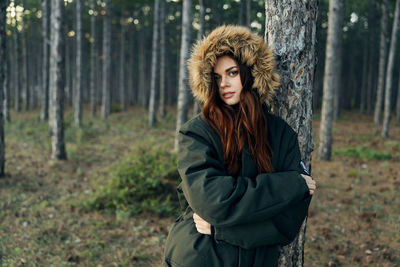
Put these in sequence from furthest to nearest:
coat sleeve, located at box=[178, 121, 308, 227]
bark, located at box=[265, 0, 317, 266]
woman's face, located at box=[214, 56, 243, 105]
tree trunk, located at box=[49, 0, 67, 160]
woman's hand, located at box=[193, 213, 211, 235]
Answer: tree trunk, located at box=[49, 0, 67, 160], bark, located at box=[265, 0, 317, 266], woman's face, located at box=[214, 56, 243, 105], woman's hand, located at box=[193, 213, 211, 235], coat sleeve, located at box=[178, 121, 308, 227]

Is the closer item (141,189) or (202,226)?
(202,226)

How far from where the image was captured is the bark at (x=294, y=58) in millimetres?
2814

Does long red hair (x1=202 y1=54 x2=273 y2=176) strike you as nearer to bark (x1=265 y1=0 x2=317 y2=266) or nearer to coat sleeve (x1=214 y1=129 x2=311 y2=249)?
coat sleeve (x1=214 y1=129 x2=311 y2=249)

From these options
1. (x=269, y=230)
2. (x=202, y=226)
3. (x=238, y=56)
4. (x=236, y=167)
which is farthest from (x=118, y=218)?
(x=238, y=56)

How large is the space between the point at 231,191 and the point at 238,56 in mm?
1053

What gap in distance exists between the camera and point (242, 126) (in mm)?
2381

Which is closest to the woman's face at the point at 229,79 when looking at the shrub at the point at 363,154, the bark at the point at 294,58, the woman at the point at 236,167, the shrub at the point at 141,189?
the woman at the point at 236,167

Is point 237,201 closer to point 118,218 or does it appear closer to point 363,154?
point 118,218

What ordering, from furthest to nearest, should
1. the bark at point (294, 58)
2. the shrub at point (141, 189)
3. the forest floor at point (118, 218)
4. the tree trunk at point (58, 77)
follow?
the tree trunk at point (58, 77), the shrub at point (141, 189), the forest floor at point (118, 218), the bark at point (294, 58)

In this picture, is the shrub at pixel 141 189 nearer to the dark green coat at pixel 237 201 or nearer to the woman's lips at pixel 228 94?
the dark green coat at pixel 237 201

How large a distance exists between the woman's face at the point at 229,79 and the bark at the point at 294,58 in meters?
0.65

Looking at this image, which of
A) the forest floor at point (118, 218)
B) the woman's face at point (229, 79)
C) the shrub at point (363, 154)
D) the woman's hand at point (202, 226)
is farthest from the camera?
the shrub at point (363, 154)

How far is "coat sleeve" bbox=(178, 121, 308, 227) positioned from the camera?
6.89 feet

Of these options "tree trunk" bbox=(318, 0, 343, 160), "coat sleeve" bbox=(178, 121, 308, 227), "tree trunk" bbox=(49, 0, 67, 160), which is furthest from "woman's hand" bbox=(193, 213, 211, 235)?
"tree trunk" bbox=(318, 0, 343, 160)
